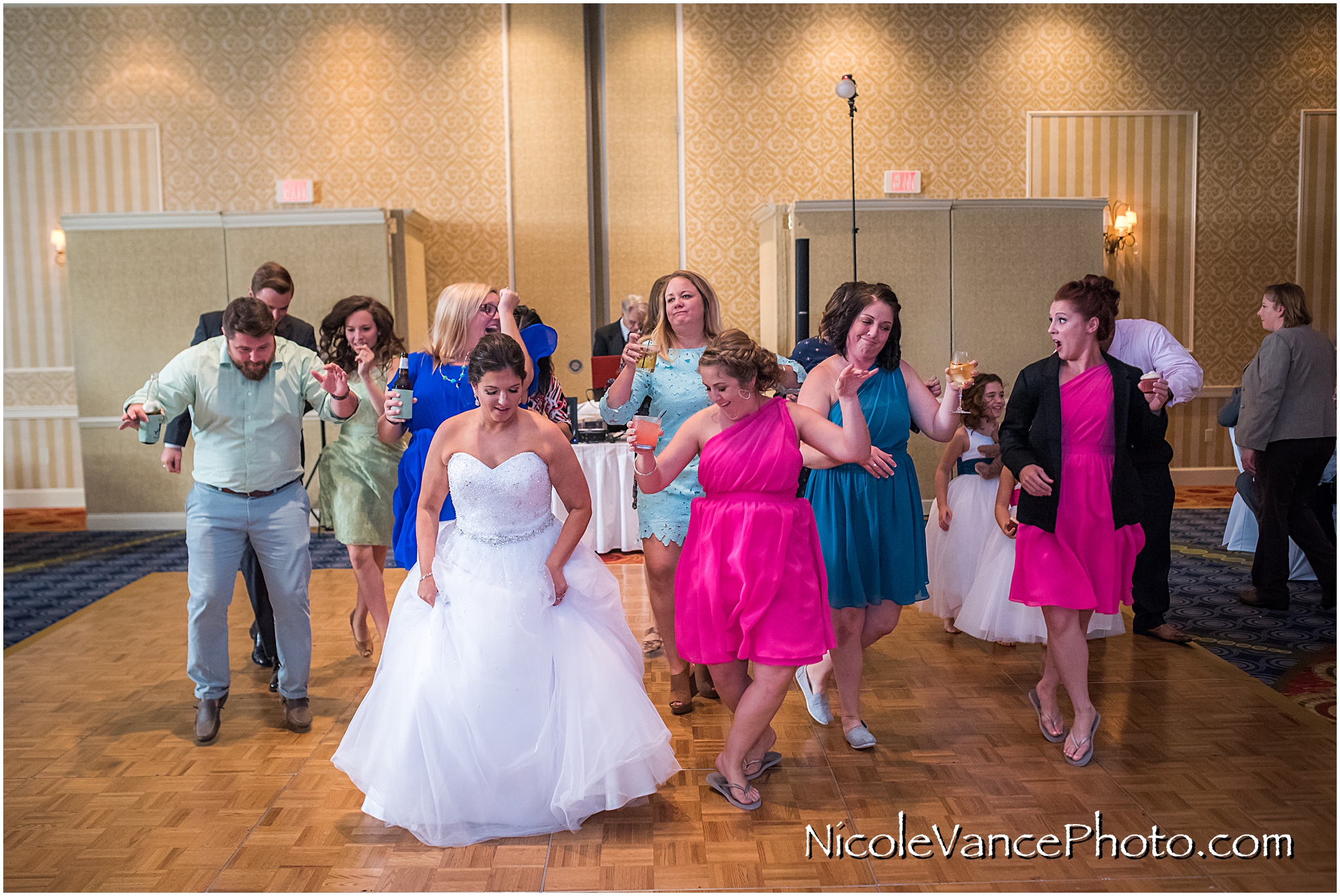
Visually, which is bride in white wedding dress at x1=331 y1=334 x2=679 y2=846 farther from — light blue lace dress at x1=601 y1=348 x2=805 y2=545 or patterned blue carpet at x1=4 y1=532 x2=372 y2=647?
patterned blue carpet at x1=4 y1=532 x2=372 y2=647

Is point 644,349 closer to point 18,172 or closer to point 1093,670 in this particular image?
point 1093,670

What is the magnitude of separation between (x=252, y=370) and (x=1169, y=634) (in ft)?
13.4

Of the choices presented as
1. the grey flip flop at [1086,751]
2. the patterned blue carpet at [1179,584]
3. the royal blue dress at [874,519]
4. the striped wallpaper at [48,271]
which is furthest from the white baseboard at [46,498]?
the grey flip flop at [1086,751]

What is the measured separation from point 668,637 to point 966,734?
1146 millimetres

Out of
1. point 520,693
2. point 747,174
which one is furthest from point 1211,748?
point 747,174

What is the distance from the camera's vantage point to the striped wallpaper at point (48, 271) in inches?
339

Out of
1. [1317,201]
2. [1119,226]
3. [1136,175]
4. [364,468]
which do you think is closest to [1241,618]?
[364,468]

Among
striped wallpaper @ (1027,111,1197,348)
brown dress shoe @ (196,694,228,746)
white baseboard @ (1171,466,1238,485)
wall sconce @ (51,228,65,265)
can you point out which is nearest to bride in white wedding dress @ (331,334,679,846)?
brown dress shoe @ (196,694,228,746)

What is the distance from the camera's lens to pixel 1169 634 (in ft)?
14.8

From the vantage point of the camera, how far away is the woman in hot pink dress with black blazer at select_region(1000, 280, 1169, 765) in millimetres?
3168

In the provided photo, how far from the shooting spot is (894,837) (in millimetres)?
2748

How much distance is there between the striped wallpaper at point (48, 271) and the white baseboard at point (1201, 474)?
31.0 feet

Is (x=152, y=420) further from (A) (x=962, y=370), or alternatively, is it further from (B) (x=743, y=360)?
(A) (x=962, y=370)

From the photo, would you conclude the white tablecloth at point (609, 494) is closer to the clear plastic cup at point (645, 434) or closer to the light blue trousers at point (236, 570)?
the light blue trousers at point (236, 570)
